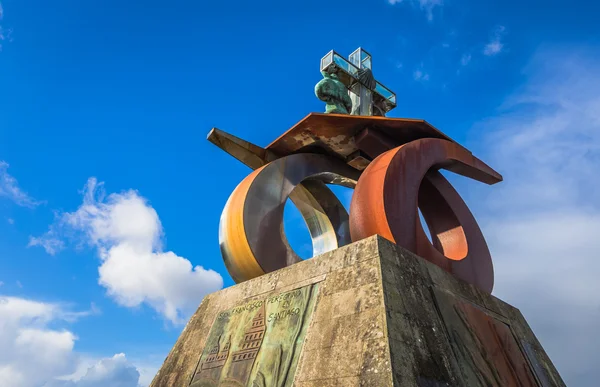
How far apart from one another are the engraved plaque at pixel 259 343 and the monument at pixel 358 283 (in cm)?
2

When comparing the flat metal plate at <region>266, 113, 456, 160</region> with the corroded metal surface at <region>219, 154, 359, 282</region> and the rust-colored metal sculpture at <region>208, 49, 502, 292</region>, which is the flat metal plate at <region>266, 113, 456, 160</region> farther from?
the corroded metal surface at <region>219, 154, 359, 282</region>

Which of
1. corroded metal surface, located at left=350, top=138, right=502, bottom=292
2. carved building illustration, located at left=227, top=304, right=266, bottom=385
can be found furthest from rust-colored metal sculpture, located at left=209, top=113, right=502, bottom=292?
carved building illustration, located at left=227, top=304, right=266, bottom=385

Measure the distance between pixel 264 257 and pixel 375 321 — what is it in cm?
418

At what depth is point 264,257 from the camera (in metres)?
9.38

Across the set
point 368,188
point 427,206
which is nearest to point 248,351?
point 368,188

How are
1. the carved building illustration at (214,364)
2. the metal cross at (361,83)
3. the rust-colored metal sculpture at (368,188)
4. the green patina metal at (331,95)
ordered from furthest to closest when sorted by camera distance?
the metal cross at (361,83)
the green patina metal at (331,95)
the rust-colored metal sculpture at (368,188)
the carved building illustration at (214,364)

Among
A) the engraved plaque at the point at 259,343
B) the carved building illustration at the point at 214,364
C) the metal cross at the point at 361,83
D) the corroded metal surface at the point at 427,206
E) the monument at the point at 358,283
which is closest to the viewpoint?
the monument at the point at 358,283

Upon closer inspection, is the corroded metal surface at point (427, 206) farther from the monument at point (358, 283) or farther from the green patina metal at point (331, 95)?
the green patina metal at point (331, 95)

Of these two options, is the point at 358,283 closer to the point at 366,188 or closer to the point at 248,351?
the point at 248,351

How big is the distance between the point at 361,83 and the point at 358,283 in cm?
930

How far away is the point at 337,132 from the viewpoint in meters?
10.9

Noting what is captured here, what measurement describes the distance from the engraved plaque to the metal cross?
7835 mm

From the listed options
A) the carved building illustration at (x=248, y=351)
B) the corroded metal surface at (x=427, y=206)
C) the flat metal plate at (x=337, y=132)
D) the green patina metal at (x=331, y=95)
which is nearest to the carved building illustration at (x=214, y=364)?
the carved building illustration at (x=248, y=351)

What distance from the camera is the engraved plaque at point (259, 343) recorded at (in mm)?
6207
